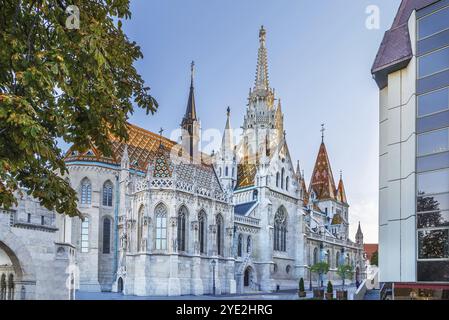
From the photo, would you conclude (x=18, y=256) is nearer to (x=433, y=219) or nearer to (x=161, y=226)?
(x=161, y=226)

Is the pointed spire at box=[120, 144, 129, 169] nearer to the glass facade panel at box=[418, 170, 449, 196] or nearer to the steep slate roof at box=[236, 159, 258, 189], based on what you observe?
the steep slate roof at box=[236, 159, 258, 189]

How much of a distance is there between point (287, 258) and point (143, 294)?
6538 mm

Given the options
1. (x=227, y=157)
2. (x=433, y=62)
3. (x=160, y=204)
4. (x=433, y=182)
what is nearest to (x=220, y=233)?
(x=160, y=204)

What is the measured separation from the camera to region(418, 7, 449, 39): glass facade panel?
11.6m

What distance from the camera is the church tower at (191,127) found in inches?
489

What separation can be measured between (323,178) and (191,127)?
4.21 meters

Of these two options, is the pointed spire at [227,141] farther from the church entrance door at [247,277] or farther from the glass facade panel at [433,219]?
the glass facade panel at [433,219]

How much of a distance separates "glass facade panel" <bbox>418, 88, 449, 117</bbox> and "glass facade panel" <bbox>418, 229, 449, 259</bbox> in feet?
9.00

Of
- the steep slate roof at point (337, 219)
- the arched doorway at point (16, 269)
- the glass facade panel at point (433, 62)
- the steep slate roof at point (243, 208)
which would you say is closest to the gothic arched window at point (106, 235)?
the arched doorway at point (16, 269)

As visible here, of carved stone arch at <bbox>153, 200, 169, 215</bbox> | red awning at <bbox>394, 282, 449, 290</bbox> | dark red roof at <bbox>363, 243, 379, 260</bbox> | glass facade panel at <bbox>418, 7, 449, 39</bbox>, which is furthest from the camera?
carved stone arch at <bbox>153, 200, 169, 215</bbox>

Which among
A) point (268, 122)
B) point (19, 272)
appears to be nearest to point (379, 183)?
point (268, 122)

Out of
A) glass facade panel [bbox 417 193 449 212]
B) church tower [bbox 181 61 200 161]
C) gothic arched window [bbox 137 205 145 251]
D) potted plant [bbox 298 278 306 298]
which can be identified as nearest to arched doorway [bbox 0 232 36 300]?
church tower [bbox 181 61 200 161]

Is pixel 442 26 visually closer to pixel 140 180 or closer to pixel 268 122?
pixel 268 122
